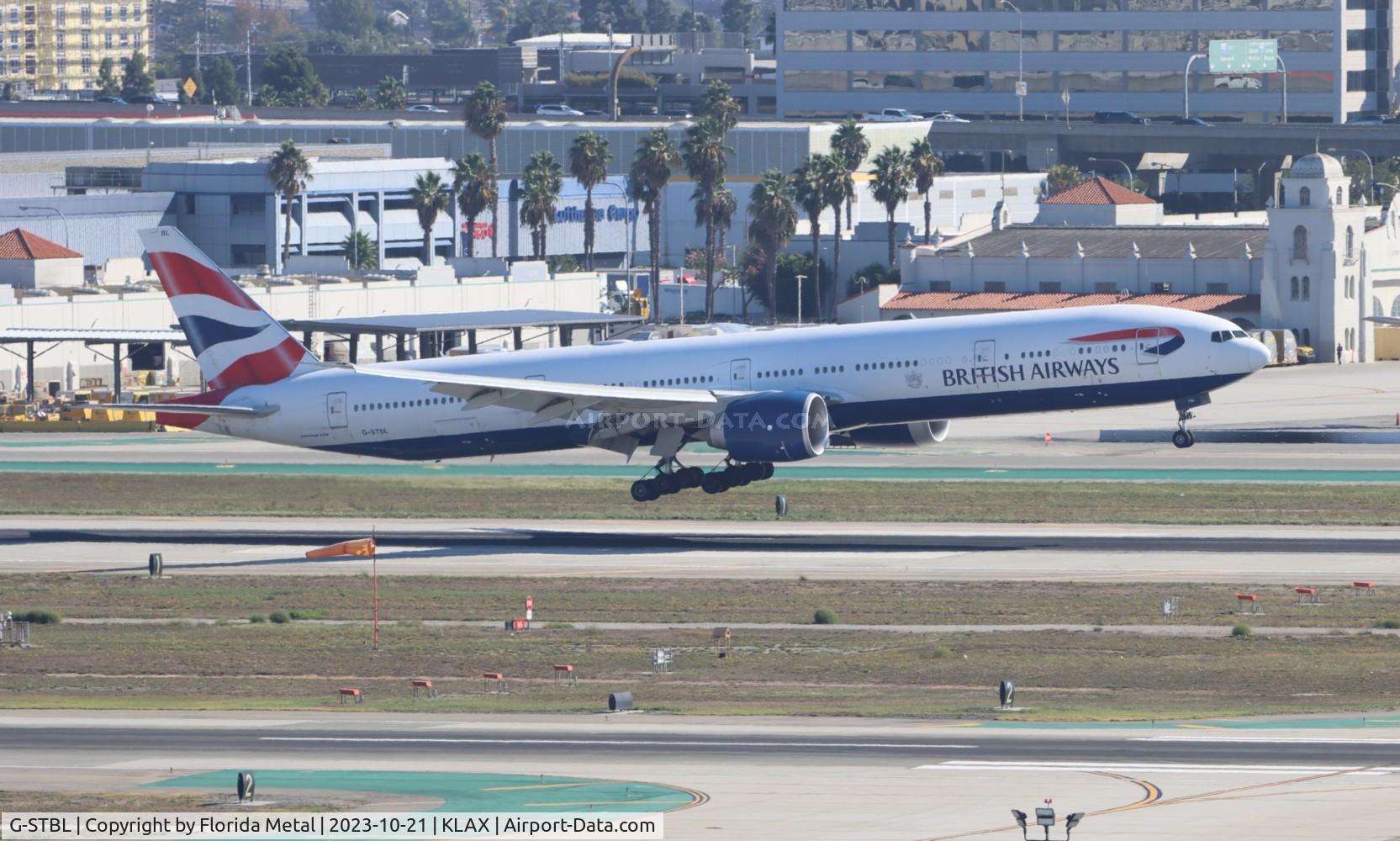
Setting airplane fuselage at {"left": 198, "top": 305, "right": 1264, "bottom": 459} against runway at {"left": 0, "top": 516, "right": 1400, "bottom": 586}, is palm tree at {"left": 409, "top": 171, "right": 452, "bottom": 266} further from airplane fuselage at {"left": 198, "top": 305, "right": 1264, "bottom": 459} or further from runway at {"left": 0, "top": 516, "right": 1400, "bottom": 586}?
airplane fuselage at {"left": 198, "top": 305, "right": 1264, "bottom": 459}

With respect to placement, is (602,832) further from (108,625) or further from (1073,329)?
(1073,329)

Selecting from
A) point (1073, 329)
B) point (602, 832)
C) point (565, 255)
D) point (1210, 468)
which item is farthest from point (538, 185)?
point (602, 832)

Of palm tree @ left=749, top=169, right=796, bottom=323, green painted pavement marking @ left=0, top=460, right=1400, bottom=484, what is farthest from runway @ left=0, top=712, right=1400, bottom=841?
palm tree @ left=749, top=169, right=796, bottom=323

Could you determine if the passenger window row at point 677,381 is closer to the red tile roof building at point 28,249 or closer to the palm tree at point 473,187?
the red tile roof building at point 28,249

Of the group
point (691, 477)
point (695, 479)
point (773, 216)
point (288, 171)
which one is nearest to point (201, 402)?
point (691, 477)

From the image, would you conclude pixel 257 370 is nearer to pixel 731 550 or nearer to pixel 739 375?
pixel 739 375

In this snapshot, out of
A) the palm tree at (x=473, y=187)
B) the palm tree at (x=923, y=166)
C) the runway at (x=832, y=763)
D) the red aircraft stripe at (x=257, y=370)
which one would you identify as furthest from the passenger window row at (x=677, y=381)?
the palm tree at (x=923, y=166)
